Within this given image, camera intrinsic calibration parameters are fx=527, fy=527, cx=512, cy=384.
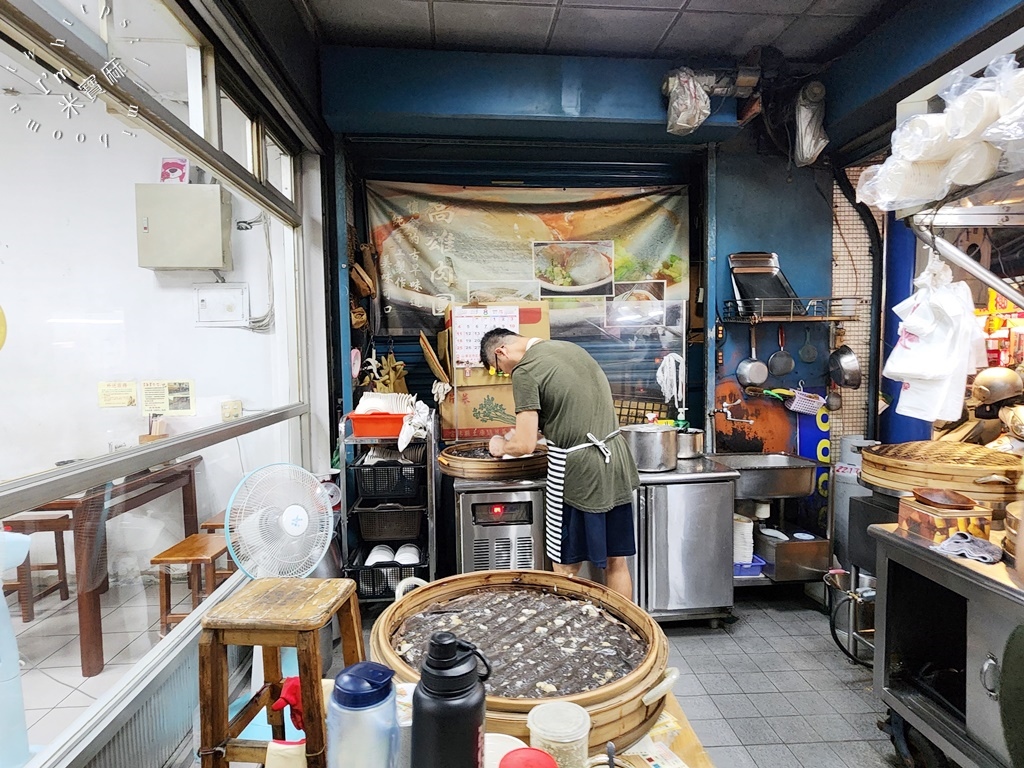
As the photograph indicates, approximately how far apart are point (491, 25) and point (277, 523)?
9.08ft

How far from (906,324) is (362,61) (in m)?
3.06

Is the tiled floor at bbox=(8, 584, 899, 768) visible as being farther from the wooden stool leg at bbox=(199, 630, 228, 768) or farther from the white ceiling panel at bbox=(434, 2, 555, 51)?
the white ceiling panel at bbox=(434, 2, 555, 51)

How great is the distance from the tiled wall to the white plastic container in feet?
11.7

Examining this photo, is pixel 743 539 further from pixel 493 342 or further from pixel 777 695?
pixel 493 342

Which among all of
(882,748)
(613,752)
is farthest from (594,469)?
(613,752)

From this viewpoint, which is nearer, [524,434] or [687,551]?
[524,434]

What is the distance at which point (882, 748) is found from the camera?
2.09 meters

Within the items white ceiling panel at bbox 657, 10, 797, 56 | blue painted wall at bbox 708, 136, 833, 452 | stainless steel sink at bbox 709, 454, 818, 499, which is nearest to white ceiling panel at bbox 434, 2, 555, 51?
white ceiling panel at bbox 657, 10, 797, 56

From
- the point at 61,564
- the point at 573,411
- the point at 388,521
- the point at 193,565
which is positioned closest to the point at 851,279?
the point at 573,411

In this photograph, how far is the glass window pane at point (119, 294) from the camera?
158 cm

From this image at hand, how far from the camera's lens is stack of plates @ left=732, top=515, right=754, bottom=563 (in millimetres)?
3230

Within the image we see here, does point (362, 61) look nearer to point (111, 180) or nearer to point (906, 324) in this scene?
point (111, 180)

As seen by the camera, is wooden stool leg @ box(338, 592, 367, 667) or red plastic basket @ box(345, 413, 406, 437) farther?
red plastic basket @ box(345, 413, 406, 437)

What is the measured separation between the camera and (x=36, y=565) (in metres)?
1.73
